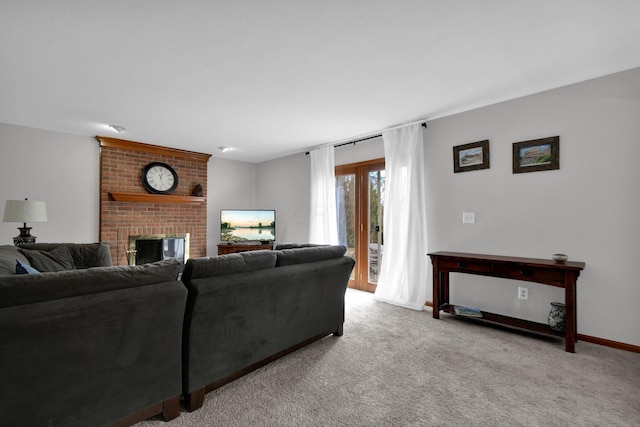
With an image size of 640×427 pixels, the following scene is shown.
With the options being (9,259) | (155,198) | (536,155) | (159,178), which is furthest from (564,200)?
(159,178)

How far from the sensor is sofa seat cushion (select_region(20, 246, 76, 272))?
291 centimetres

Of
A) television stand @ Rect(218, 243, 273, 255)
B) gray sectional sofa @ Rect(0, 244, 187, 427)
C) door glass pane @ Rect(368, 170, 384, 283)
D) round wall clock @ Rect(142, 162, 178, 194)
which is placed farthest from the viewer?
television stand @ Rect(218, 243, 273, 255)

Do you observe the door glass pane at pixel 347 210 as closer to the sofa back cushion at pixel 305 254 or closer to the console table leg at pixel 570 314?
the sofa back cushion at pixel 305 254

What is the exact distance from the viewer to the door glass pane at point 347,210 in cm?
469

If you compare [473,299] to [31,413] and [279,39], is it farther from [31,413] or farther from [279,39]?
[31,413]

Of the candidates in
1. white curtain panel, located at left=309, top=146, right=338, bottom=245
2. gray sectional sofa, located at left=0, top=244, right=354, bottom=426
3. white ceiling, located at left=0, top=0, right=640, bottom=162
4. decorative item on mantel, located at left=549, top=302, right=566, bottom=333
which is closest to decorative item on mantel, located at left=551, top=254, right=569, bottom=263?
decorative item on mantel, located at left=549, top=302, right=566, bottom=333

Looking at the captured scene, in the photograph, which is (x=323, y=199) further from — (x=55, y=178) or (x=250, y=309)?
(x=55, y=178)

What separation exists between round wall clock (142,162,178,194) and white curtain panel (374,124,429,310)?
3652 mm

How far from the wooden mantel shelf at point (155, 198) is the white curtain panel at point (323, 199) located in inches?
82.8

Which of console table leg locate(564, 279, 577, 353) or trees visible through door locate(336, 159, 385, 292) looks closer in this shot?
console table leg locate(564, 279, 577, 353)

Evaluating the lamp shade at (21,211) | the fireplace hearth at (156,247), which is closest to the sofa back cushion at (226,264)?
the lamp shade at (21,211)

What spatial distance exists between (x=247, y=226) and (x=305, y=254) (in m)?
3.32

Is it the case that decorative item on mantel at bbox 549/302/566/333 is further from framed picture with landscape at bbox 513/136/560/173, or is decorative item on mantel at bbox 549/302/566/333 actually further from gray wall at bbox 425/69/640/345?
A: framed picture with landscape at bbox 513/136/560/173

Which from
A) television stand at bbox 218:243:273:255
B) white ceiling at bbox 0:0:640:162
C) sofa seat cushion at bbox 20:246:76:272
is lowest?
television stand at bbox 218:243:273:255
